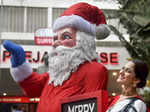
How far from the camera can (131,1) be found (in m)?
6.44

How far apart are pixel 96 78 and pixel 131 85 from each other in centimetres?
71

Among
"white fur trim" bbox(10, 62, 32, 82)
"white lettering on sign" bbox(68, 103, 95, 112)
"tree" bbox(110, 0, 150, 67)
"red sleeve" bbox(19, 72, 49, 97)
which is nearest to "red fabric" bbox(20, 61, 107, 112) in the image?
"red sleeve" bbox(19, 72, 49, 97)

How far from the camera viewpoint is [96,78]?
9.56 ft

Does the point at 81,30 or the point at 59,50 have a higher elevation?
the point at 81,30

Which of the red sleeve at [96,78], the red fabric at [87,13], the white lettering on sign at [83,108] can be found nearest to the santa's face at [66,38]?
the red fabric at [87,13]

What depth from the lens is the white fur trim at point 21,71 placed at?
3.14 m

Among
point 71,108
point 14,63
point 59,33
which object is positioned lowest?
point 71,108

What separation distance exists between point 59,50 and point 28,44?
676cm

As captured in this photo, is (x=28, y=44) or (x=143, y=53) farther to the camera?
(x=28, y=44)

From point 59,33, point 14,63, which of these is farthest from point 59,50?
point 14,63

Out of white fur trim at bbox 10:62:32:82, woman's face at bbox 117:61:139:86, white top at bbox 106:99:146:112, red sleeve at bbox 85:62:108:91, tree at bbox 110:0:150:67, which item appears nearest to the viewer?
white top at bbox 106:99:146:112

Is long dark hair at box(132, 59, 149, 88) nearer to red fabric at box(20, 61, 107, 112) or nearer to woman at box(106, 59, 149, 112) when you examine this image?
woman at box(106, 59, 149, 112)

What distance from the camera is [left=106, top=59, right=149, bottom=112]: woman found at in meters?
2.13

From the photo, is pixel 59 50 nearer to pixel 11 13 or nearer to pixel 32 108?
pixel 11 13
